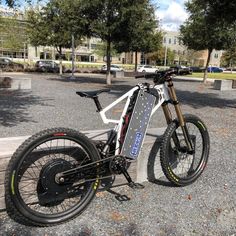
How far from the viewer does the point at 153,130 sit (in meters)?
4.48

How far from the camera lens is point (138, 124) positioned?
356 cm

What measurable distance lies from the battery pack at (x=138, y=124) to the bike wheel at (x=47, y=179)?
396mm

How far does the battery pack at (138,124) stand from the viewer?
350 cm

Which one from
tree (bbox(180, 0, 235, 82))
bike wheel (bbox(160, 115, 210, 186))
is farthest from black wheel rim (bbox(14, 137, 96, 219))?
tree (bbox(180, 0, 235, 82))

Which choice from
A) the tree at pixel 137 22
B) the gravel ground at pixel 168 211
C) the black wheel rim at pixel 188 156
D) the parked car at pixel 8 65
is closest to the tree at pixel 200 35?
the tree at pixel 137 22

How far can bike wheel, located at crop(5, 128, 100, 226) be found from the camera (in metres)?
2.89

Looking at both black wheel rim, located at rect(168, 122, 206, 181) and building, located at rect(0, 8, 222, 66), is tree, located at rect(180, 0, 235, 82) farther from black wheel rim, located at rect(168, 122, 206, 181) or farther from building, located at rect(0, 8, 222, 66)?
building, located at rect(0, 8, 222, 66)

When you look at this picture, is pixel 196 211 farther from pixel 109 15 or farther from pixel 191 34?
pixel 191 34

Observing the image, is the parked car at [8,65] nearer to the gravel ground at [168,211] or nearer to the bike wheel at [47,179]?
the gravel ground at [168,211]

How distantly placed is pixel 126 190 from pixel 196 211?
0.86 meters

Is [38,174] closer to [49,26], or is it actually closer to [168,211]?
[168,211]

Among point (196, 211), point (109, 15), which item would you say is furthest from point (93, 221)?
point (109, 15)

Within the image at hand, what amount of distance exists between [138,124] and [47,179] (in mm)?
1121

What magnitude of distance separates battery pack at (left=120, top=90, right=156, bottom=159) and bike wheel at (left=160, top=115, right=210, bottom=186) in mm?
320
